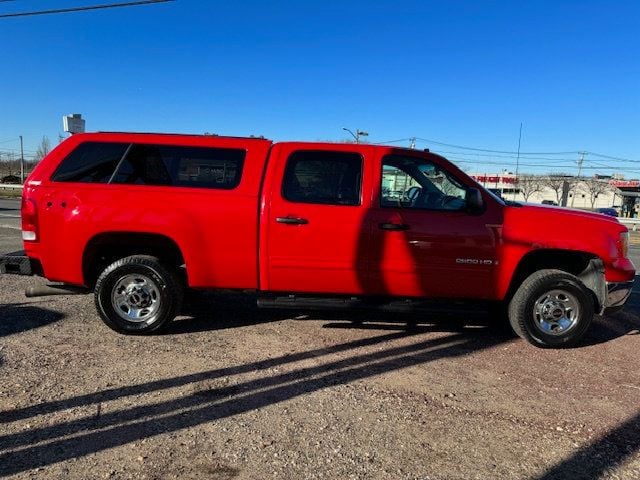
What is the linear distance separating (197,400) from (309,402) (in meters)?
0.81

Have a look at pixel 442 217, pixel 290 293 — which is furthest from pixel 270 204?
pixel 442 217

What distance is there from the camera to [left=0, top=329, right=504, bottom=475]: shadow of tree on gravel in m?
3.06

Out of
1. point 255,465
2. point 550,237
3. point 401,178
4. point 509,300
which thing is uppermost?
point 401,178

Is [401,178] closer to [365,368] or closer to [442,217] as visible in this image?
[442,217]

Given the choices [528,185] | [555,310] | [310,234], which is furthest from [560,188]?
[310,234]

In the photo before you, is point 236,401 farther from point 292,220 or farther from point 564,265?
point 564,265

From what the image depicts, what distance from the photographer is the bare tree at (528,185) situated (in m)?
88.3

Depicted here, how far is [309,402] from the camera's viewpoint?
3770mm

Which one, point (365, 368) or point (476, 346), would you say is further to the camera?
point (476, 346)

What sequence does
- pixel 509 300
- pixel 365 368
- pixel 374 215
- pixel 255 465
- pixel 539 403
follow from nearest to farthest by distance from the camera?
→ 1. pixel 255 465
2. pixel 539 403
3. pixel 365 368
4. pixel 374 215
5. pixel 509 300

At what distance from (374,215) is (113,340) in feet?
9.25

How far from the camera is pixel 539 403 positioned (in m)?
3.91

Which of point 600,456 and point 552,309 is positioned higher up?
point 552,309

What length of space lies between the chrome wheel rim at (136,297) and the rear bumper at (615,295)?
4509 mm
